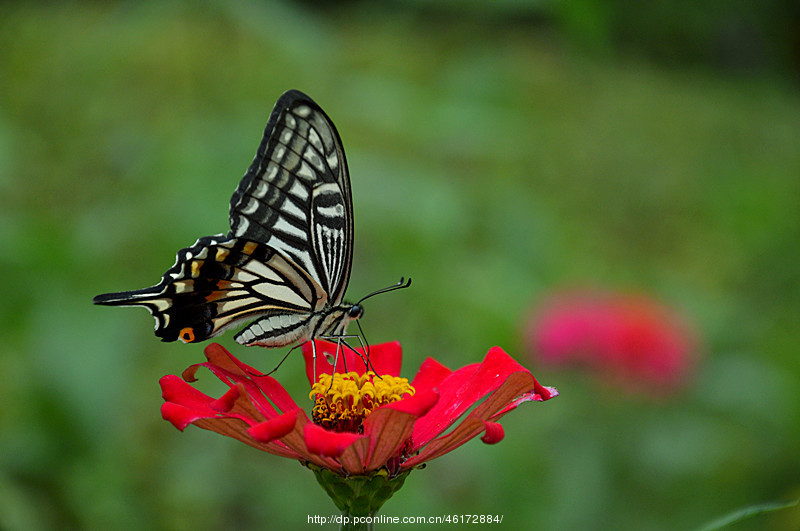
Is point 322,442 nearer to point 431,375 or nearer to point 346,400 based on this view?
point 346,400

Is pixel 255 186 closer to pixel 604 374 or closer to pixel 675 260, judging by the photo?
pixel 604 374

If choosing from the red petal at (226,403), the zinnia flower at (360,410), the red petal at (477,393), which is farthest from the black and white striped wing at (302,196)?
the red petal at (226,403)

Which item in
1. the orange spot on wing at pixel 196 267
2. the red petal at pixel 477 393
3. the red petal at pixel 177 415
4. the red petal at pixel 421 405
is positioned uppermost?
the orange spot on wing at pixel 196 267

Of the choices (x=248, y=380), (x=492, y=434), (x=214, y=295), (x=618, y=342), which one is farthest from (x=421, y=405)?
(x=618, y=342)

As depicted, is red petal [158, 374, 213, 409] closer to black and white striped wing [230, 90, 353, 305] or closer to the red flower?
the red flower

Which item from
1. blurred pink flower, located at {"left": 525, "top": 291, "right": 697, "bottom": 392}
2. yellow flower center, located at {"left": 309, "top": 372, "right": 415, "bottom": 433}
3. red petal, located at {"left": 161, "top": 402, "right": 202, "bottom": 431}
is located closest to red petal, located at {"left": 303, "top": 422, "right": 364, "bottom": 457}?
red petal, located at {"left": 161, "top": 402, "right": 202, "bottom": 431}

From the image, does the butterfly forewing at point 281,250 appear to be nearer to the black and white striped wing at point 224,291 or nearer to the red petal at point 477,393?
the black and white striped wing at point 224,291

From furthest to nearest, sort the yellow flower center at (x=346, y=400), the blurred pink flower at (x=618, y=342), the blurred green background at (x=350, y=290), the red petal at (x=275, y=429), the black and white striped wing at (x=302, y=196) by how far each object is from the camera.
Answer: the blurred pink flower at (x=618, y=342) → the blurred green background at (x=350, y=290) → the black and white striped wing at (x=302, y=196) → the yellow flower center at (x=346, y=400) → the red petal at (x=275, y=429)
